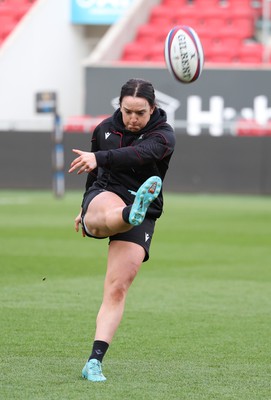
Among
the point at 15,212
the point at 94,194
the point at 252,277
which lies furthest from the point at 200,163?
the point at 94,194

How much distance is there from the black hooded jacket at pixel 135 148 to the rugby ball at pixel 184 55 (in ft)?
3.80

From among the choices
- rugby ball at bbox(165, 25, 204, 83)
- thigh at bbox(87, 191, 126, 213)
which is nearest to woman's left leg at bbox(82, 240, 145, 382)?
thigh at bbox(87, 191, 126, 213)

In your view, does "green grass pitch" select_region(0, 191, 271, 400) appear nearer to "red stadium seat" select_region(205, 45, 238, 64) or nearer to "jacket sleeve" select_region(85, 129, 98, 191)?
"jacket sleeve" select_region(85, 129, 98, 191)

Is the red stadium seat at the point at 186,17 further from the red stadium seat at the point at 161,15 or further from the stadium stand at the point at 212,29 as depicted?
the red stadium seat at the point at 161,15

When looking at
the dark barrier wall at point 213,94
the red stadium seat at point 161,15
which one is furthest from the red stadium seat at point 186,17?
the dark barrier wall at point 213,94

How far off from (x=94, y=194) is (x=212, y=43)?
2497 cm

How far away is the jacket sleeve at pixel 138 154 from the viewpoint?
650 centimetres

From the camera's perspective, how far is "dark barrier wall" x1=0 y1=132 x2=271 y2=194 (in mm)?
27906

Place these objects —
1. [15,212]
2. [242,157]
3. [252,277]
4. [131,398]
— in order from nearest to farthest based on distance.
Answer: [131,398] → [252,277] → [15,212] → [242,157]

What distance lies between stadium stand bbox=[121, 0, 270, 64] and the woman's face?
24027mm

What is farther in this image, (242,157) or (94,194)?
(242,157)

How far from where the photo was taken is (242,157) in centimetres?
2802

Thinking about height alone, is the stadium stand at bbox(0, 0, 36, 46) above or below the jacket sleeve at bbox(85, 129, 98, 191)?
below

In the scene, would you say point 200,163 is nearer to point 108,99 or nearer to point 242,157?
point 242,157
